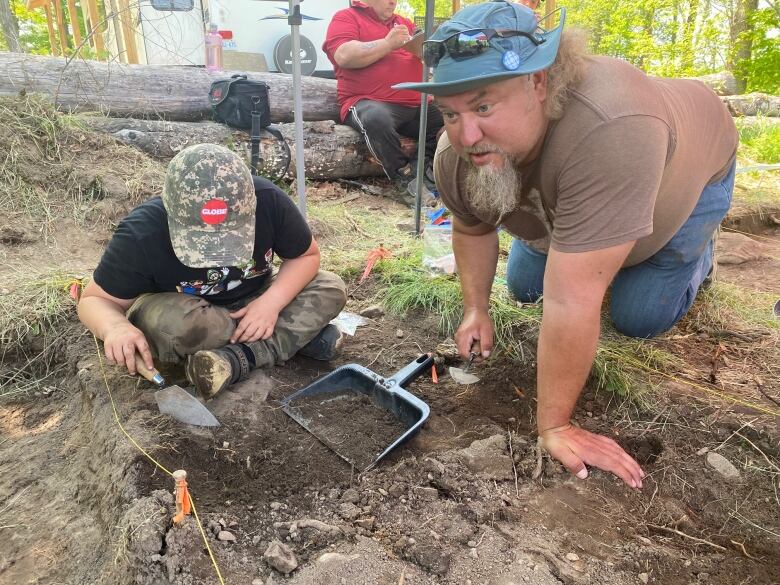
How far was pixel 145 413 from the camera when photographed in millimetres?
1824

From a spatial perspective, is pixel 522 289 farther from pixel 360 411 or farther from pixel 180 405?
pixel 180 405

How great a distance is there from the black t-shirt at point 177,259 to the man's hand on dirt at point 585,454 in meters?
1.20

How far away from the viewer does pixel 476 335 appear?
7.21ft

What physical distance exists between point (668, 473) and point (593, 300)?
2.14ft

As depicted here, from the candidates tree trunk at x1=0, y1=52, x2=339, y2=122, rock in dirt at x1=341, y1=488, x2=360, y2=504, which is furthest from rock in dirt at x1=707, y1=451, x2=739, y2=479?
tree trunk at x1=0, y1=52, x2=339, y2=122

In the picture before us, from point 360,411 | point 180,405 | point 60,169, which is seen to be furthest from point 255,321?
point 60,169

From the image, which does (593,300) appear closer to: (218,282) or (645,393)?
(645,393)

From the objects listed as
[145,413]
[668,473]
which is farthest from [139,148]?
[668,473]

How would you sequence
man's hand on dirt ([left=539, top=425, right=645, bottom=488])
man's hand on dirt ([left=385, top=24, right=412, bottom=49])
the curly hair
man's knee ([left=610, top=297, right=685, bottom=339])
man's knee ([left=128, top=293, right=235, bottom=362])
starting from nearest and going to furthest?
1. the curly hair
2. man's hand on dirt ([left=539, top=425, right=645, bottom=488])
3. man's knee ([left=128, top=293, right=235, bottom=362])
4. man's knee ([left=610, top=297, right=685, bottom=339])
5. man's hand on dirt ([left=385, top=24, right=412, bottom=49])

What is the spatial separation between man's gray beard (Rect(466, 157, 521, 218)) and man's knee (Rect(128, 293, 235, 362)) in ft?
3.44

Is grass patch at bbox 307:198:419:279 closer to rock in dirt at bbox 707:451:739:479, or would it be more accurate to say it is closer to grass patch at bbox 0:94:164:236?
grass patch at bbox 0:94:164:236

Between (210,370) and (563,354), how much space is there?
3.80ft

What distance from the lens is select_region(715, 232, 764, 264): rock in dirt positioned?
12.3ft

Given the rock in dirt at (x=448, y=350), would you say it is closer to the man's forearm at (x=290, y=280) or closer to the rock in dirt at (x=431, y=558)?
the man's forearm at (x=290, y=280)
